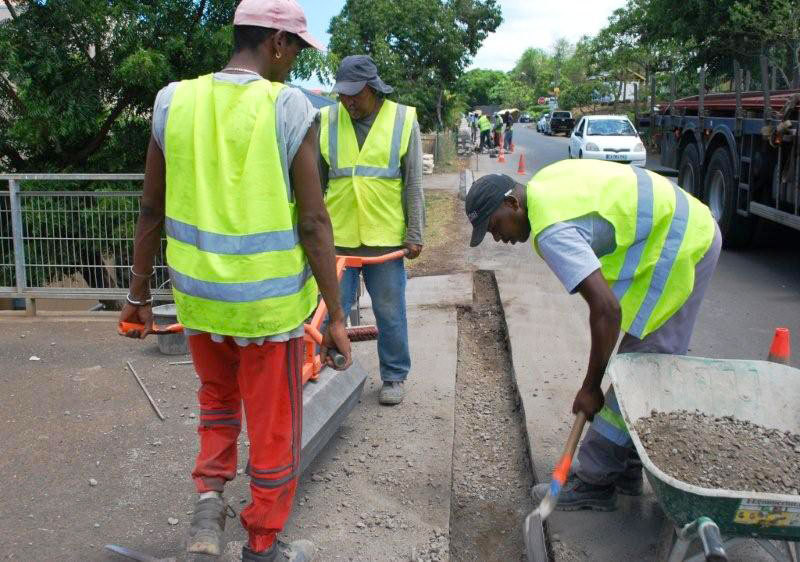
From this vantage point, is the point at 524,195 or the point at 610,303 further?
the point at 524,195

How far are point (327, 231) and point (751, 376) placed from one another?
1.76 meters

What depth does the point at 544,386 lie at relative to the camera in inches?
196

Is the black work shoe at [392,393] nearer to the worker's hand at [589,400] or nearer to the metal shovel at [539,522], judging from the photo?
the worker's hand at [589,400]

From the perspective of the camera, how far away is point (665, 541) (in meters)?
3.00

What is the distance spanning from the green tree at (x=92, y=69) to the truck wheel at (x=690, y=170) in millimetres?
6493

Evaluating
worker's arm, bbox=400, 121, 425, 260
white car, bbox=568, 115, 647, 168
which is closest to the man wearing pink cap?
worker's arm, bbox=400, 121, 425, 260

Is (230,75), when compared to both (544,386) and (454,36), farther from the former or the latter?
(454,36)

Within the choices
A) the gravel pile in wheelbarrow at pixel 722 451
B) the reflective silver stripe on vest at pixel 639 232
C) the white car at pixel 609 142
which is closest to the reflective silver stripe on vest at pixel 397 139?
the reflective silver stripe on vest at pixel 639 232

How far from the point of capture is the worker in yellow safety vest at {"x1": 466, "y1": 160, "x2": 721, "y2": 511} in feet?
9.07

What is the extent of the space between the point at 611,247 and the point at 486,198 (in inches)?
20.6

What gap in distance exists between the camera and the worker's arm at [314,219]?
8.30ft

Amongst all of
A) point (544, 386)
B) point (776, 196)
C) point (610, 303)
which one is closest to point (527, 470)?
point (544, 386)

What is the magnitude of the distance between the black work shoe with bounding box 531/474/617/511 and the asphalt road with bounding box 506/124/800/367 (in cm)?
265

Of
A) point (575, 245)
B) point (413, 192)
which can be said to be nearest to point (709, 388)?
point (575, 245)
